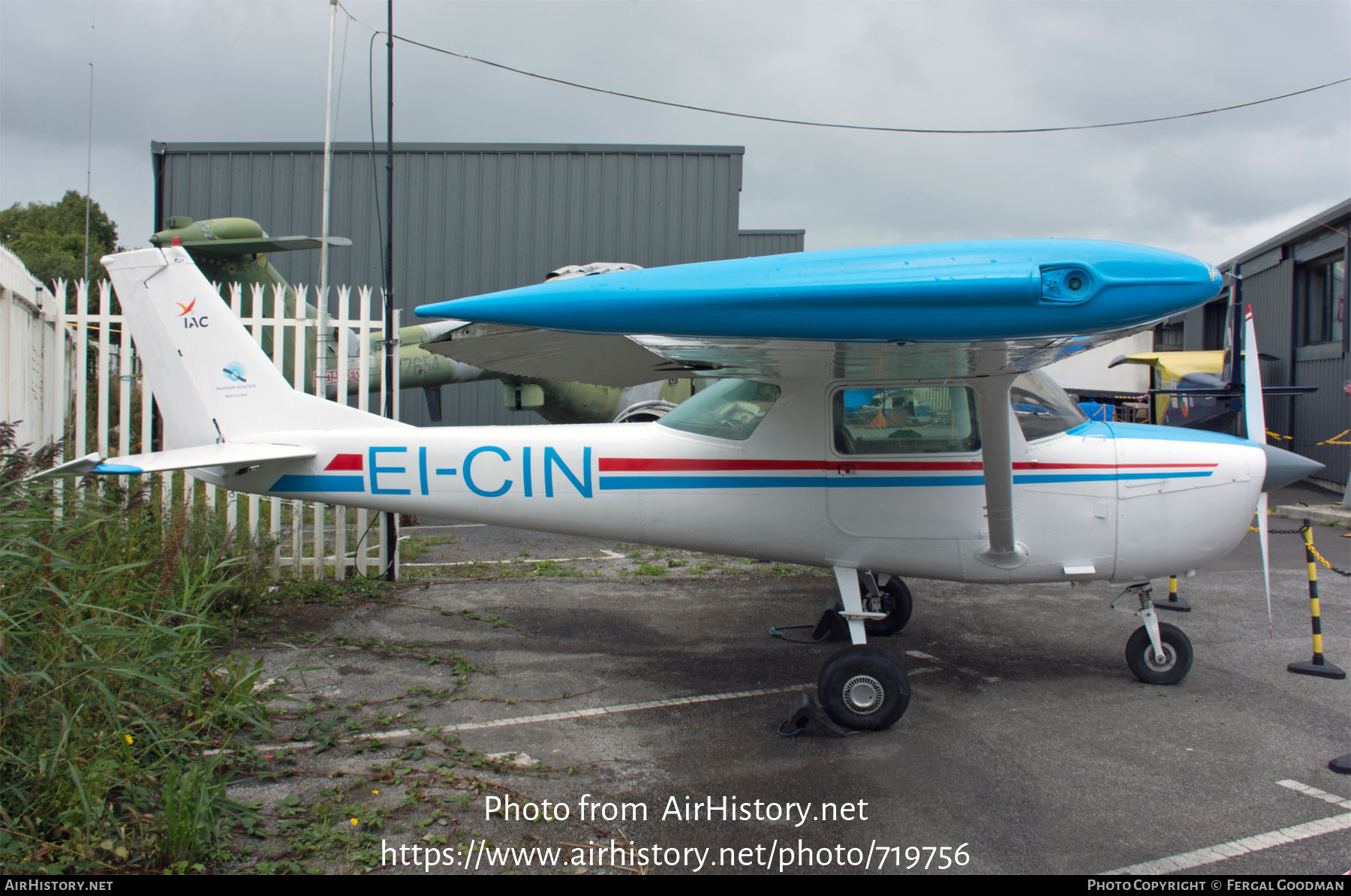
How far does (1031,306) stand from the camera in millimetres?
2688

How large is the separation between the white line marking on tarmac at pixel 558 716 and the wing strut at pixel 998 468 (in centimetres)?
131

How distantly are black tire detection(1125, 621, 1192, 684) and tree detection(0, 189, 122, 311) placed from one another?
120 feet

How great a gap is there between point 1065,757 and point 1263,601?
4.18 metres

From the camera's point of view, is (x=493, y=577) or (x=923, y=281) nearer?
(x=923, y=281)

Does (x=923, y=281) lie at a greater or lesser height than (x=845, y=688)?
greater

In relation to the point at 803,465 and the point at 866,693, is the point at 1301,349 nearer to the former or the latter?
the point at 803,465

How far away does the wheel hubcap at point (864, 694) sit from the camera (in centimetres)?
388

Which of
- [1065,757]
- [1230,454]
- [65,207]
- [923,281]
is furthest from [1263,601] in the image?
[65,207]

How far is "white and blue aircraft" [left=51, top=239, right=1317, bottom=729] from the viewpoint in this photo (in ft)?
13.1

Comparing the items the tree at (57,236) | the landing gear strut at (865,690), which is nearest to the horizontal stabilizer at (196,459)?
the landing gear strut at (865,690)

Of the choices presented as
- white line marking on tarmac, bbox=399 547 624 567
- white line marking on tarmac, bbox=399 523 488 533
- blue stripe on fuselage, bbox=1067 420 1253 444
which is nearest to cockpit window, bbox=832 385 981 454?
blue stripe on fuselage, bbox=1067 420 1253 444

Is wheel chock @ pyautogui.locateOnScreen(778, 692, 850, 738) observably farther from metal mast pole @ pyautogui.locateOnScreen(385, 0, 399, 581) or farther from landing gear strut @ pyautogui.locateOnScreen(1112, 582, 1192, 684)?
metal mast pole @ pyautogui.locateOnScreen(385, 0, 399, 581)
